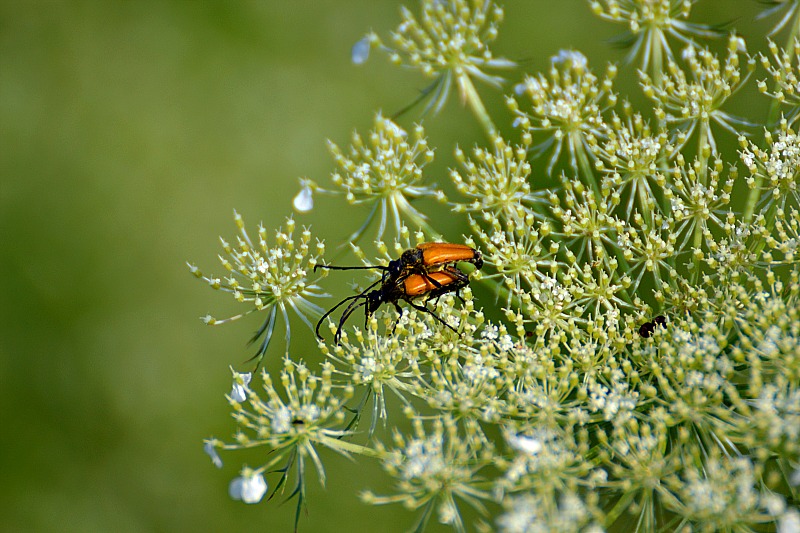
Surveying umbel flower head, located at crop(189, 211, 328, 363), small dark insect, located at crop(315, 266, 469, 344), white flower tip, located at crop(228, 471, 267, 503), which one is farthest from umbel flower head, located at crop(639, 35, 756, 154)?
white flower tip, located at crop(228, 471, 267, 503)

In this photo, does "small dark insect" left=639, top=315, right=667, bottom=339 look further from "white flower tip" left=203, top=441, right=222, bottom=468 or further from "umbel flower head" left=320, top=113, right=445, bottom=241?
"white flower tip" left=203, top=441, right=222, bottom=468

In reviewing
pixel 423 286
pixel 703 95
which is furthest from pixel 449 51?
pixel 423 286

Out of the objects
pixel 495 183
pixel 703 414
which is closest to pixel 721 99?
pixel 495 183

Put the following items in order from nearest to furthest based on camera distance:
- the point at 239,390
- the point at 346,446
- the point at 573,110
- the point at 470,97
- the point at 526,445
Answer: the point at 526,445, the point at 346,446, the point at 239,390, the point at 573,110, the point at 470,97

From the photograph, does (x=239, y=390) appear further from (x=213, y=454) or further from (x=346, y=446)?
(x=346, y=446)

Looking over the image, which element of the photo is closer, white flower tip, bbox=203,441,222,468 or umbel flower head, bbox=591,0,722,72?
white flower tip, bbox=203,441,222,468

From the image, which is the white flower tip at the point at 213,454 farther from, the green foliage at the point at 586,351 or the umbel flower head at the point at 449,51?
the umbel flower head at the point at 449,51

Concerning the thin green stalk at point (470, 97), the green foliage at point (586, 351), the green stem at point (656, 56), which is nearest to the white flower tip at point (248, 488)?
the green foliage at point (586, 351)
